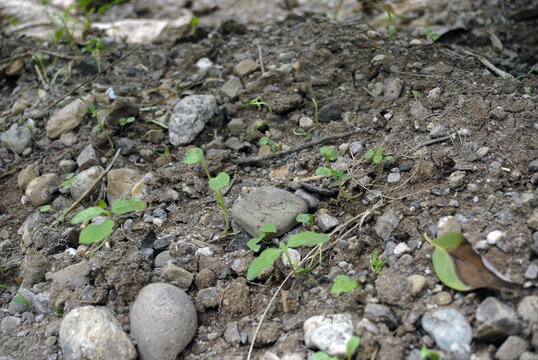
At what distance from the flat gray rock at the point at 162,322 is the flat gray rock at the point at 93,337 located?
0.18ft

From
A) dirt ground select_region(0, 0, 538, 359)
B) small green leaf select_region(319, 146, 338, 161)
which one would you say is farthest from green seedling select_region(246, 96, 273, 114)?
small green leaf select_region(319, 146, 338, 161)

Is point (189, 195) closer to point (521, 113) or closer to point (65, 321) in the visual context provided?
point (65, 321)

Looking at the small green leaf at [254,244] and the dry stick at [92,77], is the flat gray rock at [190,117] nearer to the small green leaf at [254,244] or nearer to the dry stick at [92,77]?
the dry stick at [92,77]

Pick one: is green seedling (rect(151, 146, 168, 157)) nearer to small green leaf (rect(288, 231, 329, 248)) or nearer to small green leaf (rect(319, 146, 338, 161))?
small green leaf (rect(319, 146, 338, 161))

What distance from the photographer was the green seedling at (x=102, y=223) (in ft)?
6.01

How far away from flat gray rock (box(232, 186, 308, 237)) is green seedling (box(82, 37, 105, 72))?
69.2 inches

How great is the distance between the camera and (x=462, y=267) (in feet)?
5.11

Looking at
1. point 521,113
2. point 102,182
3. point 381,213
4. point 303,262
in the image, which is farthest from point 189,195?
point 521,113

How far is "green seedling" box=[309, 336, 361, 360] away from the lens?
1.44 m

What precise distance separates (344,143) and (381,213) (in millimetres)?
547

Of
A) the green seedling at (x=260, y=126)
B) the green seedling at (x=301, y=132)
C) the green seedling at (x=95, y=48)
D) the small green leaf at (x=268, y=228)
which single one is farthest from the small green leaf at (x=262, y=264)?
the green seedling at (x=95, y=48)

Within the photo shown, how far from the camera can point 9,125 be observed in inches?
116

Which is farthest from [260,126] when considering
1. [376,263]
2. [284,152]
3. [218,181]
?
[376,263]

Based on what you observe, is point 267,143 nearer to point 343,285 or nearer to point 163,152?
point 163,152
